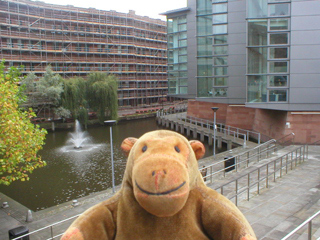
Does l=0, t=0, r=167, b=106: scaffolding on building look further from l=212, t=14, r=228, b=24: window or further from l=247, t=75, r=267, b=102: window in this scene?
l=247, t=75, r=267, b=102: window

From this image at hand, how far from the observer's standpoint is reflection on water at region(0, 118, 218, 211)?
51.9ft

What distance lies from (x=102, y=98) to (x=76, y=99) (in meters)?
2.72

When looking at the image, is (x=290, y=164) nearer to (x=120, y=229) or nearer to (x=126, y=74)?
(x=120, y=229)

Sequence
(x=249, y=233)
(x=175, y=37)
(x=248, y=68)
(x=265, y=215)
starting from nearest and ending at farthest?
(x=249, y=233)
(x=265, y=215)
(x=248, y=68)
(x=175, y=37)

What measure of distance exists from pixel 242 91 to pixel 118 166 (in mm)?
12848

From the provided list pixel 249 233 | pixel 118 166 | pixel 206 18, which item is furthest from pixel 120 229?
pixel 206 18

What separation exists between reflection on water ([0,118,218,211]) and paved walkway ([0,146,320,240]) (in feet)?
6.71

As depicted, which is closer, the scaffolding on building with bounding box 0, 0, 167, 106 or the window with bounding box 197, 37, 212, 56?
the window with bounding box 197, 37, 212, 56

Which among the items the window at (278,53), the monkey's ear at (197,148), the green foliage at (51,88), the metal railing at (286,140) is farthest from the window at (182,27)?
the monkey's ear at (197,148)

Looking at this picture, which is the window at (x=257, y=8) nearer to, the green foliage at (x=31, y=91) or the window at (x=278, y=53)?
the window at (x=278, y=53)

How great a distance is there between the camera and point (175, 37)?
3728 centimetres

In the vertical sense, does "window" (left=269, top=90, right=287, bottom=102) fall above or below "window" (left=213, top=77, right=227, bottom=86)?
below

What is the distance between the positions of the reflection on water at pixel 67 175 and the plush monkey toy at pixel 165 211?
11925mm

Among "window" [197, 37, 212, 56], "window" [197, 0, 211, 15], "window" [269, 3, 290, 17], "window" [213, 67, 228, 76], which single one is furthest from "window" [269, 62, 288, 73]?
"window" [197, 0, 211, 15]
